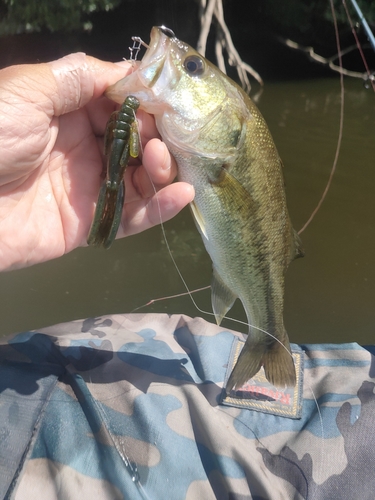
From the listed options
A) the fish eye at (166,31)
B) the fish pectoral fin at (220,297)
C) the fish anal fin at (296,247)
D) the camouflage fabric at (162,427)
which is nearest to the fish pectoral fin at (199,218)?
the fish pectoral fin at (220,297)

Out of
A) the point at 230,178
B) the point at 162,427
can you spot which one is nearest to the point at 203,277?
the point at 162,427

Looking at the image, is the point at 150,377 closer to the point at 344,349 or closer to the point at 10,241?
the point at 10,241

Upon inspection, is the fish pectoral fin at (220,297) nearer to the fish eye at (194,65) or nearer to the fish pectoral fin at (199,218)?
the fish pectoral fin at (199,218)

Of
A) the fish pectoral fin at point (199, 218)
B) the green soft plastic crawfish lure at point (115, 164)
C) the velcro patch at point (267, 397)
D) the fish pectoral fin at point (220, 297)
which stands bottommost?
the velcro patch at point (267, 397)

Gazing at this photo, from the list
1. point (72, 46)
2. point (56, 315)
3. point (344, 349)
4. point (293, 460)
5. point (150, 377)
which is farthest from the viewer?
point (72, 46)

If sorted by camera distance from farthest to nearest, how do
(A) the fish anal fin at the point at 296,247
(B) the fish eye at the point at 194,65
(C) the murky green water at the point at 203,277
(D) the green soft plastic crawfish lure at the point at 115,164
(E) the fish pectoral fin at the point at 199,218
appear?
(C) the murky green water at the point at 203,277
(A) the fish anal fin at the point at 296,247
(E) the fish pectoral fin at the point at 199,218
(B) the fish eye at the point at 194,65
(D) the green soft plastic crawfish lure at the point at 115,164

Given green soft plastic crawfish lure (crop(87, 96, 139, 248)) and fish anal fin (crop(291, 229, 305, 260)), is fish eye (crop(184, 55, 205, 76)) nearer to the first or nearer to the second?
green soft plastic crawfish lure (crop(87, 96, 139, 248))

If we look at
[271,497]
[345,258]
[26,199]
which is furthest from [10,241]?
[345,258]

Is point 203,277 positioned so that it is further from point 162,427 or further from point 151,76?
point 151,76
